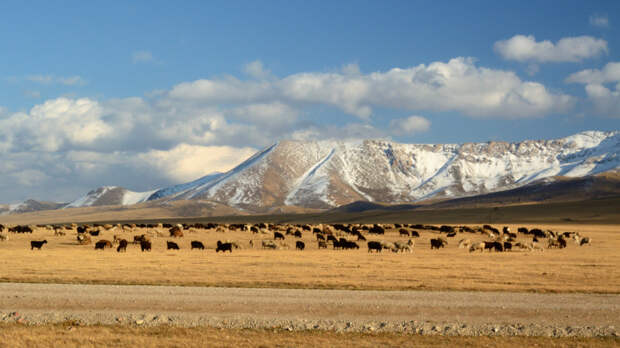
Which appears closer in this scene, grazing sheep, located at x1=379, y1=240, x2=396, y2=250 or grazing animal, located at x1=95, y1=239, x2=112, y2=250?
grazing sheep, located at x1=379, y1=240, x2=396, y2=250

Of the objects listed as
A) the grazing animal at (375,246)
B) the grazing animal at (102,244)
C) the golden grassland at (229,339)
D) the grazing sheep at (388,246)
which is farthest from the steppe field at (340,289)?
the grazing sheep at (388,246)

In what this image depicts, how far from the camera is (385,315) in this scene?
20797 millimetres

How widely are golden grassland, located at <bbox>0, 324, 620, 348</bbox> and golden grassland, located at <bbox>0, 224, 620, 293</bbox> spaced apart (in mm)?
10668

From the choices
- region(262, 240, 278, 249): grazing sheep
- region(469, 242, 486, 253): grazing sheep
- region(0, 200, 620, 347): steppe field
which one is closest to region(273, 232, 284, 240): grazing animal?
region(262, 240, 278, 249): grazing sheep

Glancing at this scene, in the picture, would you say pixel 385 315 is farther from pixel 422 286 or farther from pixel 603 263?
pixel 603 263

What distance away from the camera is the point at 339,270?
3566 centimetres

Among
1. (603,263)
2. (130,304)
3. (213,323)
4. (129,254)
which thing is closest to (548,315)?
(213,323)

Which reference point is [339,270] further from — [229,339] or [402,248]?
[229,339]

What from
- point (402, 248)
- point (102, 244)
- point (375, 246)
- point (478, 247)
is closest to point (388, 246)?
point (375, 246)

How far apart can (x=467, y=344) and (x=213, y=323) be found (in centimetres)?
714

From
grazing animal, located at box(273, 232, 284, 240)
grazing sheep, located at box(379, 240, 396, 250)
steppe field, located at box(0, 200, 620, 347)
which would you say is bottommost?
steppe field, located at box(0, 200, 620, 347)

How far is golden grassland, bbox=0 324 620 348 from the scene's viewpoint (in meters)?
16.3

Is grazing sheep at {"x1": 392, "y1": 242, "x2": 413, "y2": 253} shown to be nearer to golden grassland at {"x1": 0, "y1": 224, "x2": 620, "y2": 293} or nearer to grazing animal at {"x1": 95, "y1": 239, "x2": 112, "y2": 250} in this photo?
→ golden grassland at {"x1": 0, "y1": 224, "x2": 620, "y2": 293}

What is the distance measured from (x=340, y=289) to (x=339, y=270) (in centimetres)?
806
